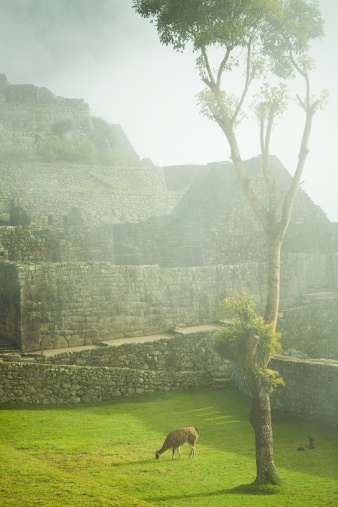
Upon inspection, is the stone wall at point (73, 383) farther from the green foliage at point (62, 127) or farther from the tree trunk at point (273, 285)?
the green foliage at point (62, 127)

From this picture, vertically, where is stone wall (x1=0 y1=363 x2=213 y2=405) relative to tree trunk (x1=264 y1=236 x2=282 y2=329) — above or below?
below

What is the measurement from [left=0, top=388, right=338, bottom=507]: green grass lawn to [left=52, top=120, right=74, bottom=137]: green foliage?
31.7m

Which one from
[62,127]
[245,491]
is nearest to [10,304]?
[245,491]

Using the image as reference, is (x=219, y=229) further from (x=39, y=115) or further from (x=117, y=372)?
(x=39, y=115)

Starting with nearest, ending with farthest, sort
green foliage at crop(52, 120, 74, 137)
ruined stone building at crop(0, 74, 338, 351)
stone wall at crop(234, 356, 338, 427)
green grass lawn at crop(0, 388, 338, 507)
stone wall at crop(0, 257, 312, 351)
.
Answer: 1. green grass lawn at crop(0, 388, 338, 507)
2. stone wall at crop(234, 356, 338, 427)
3. stone wall at crop(0, 257, 312, 351)
4. ruined stone building at crop(0, 74, 338, 351)
5. green foliage at crop(52, 120, 74, 137)

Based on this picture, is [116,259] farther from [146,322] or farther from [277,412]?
[277,412]

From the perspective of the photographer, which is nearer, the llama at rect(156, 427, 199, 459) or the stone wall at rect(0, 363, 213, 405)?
the llama at rect(156, 427, 199, 459)

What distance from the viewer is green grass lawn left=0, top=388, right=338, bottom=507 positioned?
8.98m

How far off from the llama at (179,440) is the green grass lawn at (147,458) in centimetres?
21

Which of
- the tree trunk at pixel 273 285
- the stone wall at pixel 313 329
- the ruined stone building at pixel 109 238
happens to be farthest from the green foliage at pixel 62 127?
the tree trunk at pixel 273 285

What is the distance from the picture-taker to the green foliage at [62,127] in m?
43.0

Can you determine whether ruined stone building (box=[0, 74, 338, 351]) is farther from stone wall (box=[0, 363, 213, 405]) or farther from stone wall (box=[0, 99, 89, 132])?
stone wall (box=[0, 363, 213, 405])

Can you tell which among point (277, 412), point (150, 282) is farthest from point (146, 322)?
point (277, 412)

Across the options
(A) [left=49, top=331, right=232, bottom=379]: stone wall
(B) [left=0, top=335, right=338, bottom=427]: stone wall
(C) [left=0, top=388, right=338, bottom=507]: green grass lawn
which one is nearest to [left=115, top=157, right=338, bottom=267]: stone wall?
(A) [left=49, top=331, right=232, bottom=379]: stone wall
